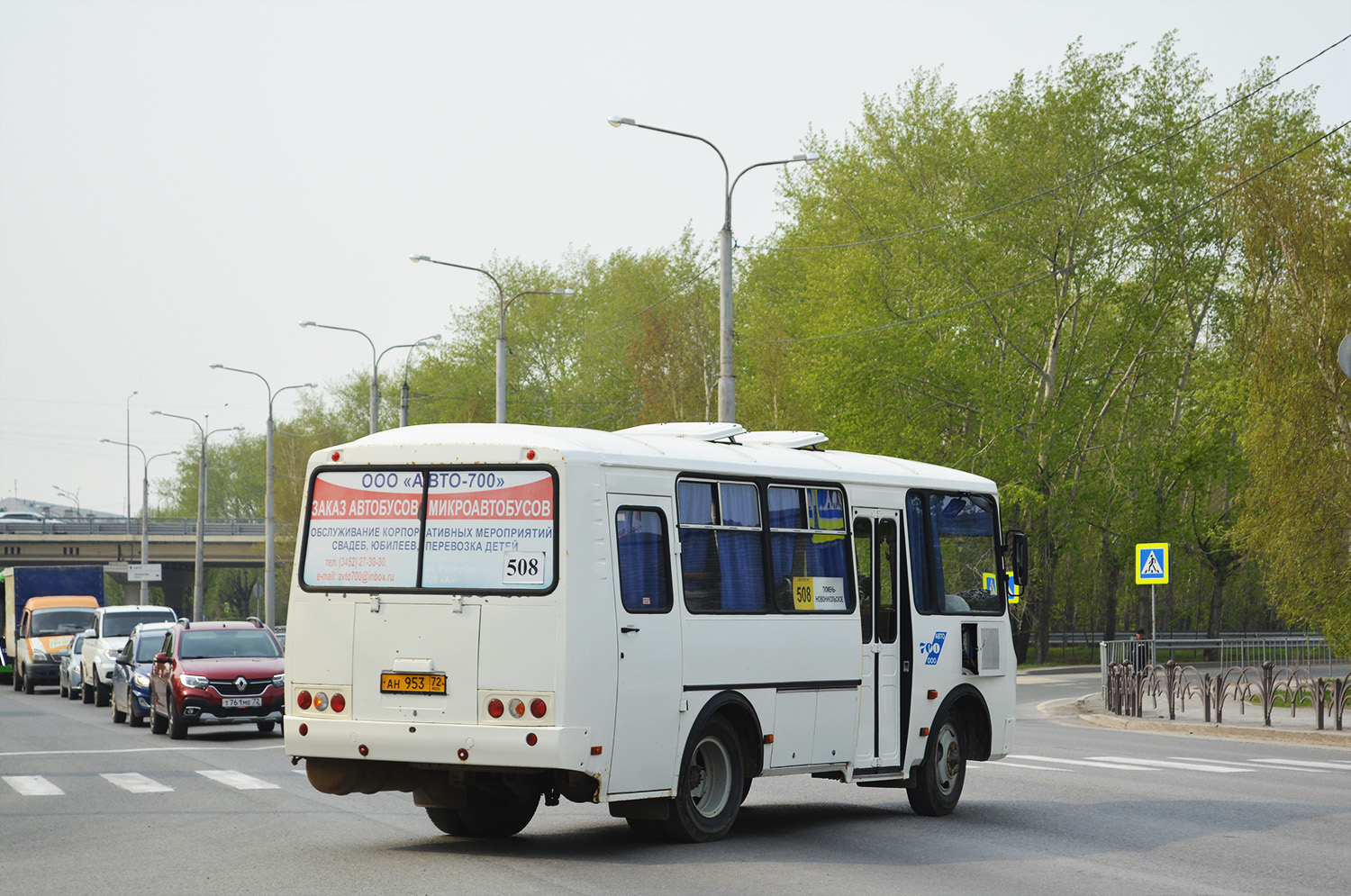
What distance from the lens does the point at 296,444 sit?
95438 mm

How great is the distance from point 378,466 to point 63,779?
8039 mm

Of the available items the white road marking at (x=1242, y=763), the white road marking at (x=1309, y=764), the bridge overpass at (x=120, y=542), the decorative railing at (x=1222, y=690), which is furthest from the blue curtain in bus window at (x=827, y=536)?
the bridge overpass at (x=120, y=542)

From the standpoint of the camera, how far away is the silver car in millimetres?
35875

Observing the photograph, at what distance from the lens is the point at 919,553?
1388cm

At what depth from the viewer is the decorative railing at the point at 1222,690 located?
25359mm

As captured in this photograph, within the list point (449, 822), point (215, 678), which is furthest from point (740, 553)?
point (215, 678)

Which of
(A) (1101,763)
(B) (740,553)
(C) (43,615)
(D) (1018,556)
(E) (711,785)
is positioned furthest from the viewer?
(C) (43,615)

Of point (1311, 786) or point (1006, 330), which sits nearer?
point (1311, 786)

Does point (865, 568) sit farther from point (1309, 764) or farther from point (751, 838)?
point (1309, 764)

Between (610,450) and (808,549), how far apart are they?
2343mm

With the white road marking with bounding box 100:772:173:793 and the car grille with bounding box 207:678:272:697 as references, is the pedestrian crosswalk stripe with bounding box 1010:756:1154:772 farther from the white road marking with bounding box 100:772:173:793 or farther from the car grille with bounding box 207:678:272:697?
the car grille with bounding box 207:678:272:697

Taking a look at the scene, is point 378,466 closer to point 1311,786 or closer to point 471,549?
point 471,549

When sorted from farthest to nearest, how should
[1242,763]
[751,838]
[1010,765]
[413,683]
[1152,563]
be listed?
[1152,563] → [1242,763] → [1010,765] → [751,838] → [413,683]

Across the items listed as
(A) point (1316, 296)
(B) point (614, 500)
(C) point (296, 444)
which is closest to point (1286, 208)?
(A) point (1316, 296)
